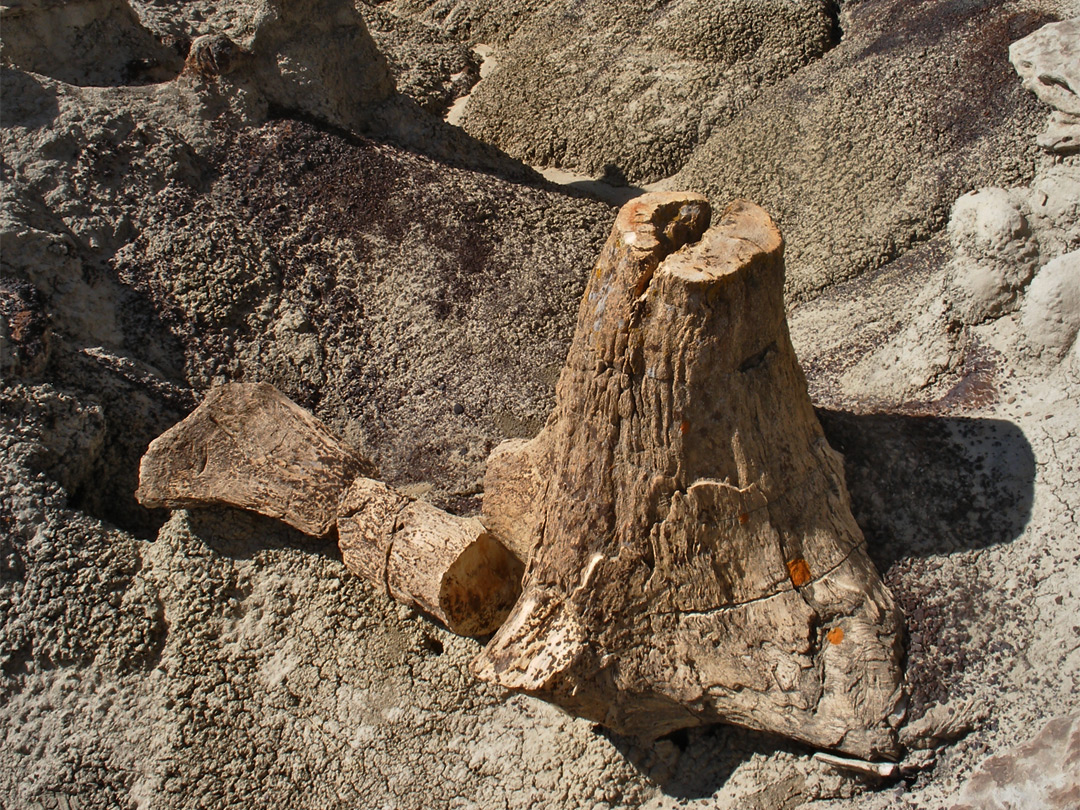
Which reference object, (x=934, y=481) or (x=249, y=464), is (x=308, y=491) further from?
(x=934, y=481)

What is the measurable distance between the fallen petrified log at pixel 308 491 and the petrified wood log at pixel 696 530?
0.26 meters

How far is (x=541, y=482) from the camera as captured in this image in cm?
202

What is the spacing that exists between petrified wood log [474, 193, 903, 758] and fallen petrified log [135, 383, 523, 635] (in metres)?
0.26

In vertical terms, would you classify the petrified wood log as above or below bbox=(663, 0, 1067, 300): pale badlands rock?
above

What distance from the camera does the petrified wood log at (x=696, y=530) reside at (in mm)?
1697

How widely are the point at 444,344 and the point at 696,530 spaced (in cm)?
135

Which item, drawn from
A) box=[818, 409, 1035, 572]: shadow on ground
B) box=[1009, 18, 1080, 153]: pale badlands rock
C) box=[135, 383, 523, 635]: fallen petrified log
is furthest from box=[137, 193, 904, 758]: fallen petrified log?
box=[1009, 18, 1080, 153]: pale badlands rock

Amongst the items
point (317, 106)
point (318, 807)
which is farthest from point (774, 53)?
point (318, 807)

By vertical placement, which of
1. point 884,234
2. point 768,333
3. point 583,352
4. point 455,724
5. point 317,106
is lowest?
point 884,234

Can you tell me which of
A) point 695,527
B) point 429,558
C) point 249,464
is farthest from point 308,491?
point 695,527

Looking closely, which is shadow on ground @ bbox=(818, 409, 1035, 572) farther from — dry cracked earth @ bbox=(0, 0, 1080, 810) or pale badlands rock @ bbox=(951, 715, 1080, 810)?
pale badlands rock @ bbox=(951, 715, 1080, 810)

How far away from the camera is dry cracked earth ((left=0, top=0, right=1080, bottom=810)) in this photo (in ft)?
6.42

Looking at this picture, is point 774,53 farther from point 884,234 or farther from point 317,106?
point 317,106

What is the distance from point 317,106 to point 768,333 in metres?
2.27
